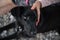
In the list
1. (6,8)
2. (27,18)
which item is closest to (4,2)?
(6,8)

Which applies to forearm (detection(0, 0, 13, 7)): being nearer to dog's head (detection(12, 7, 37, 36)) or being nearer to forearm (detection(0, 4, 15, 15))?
forearm (detection(0, 4, 15, 15))

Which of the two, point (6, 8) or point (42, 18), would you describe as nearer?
point (42, 18)

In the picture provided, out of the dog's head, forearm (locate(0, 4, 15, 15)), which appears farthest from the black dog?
forearm (locate(0, 4, 15, 15))

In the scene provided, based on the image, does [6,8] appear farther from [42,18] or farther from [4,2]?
[42,18]

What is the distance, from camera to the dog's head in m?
1.31

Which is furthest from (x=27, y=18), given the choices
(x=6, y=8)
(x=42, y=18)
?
(x=6, y=8)

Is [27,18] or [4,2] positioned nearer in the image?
[27,18]

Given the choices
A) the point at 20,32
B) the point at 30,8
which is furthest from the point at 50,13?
the point at 20,32

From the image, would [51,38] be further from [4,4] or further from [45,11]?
[4,4]

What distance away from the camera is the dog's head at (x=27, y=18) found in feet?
4.31

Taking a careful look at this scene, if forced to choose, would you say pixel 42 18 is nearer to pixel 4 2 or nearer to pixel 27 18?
pixel 27 18

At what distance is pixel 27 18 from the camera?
1.33m

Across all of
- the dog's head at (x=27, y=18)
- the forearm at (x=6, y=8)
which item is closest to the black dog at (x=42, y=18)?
the dog's head at (x=27, y=18)

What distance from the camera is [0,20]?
1.54 meters
